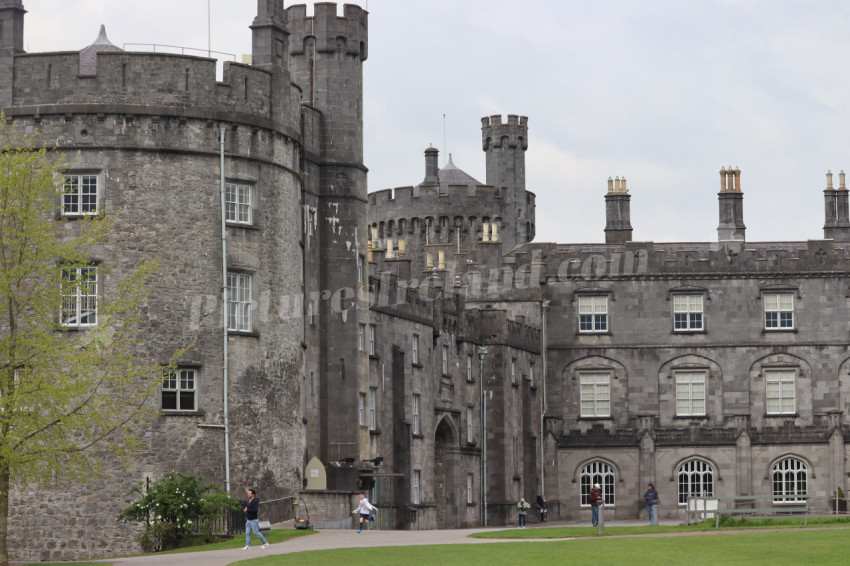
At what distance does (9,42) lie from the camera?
43.6m

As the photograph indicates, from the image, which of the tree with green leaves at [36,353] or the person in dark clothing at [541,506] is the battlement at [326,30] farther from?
the person in dark clothing at [541,506]

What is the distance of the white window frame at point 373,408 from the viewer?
5800 centimetres

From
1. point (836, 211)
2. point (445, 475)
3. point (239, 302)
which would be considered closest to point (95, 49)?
point (239, 302)

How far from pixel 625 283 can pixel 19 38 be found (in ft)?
128

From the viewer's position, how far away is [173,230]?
43.2 metres

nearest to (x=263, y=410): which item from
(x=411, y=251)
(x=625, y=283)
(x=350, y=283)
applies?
(x=350, y=283)

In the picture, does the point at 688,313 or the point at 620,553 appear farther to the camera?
the point at 688,313

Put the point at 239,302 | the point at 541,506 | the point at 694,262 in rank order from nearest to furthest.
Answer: the point at 239,302 → the point at 541,506 → the point at 694,262

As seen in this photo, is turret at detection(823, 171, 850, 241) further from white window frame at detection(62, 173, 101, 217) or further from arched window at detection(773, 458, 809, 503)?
white window frame at detection(62, 173, 101, 217)

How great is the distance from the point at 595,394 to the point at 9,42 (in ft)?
130

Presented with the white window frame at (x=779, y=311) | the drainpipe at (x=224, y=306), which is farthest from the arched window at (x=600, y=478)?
the drainpipe at (x=224, y=306)

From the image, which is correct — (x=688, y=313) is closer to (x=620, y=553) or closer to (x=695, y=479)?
(x=695, y=479)

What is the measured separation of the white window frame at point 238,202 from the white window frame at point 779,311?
37630 mm

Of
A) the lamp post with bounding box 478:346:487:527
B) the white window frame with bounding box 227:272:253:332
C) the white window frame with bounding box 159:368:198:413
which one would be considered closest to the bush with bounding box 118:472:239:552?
the white window frame with bounding box 159:368:198:413
